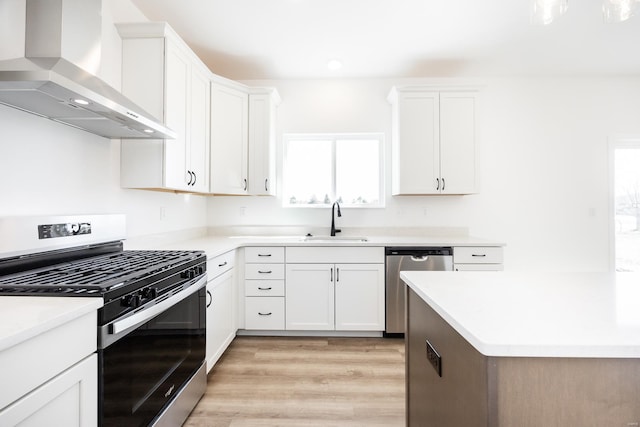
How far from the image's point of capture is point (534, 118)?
3455mm

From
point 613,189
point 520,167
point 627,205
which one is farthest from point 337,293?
point 627,205

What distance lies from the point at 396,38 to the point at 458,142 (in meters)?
1.15

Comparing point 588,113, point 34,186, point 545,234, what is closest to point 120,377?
point 34,186

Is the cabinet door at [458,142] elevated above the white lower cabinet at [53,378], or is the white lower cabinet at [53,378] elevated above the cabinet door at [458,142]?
the cabinet door at [458,142]

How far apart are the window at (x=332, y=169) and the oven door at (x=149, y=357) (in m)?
1.93

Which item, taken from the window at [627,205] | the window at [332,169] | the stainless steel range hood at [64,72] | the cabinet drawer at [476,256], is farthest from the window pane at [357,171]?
the window at [627,205]

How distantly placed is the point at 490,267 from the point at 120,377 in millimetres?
2854

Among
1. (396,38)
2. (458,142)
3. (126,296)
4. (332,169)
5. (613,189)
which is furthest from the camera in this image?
(332,169)

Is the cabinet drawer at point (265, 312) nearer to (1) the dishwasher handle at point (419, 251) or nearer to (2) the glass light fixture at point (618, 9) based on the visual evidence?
(1) the dishwasher handle at point (419, 251)

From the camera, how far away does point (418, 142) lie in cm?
314

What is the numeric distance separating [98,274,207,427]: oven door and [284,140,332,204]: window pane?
188 cm

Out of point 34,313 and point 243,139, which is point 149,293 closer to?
point 34,313

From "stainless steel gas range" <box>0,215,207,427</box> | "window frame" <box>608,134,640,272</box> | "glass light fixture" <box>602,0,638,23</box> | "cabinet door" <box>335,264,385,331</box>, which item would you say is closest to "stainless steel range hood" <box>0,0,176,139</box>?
"stainless steel gas range" <box>0,215,207,427</box>

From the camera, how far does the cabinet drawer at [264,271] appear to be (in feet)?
9.48
